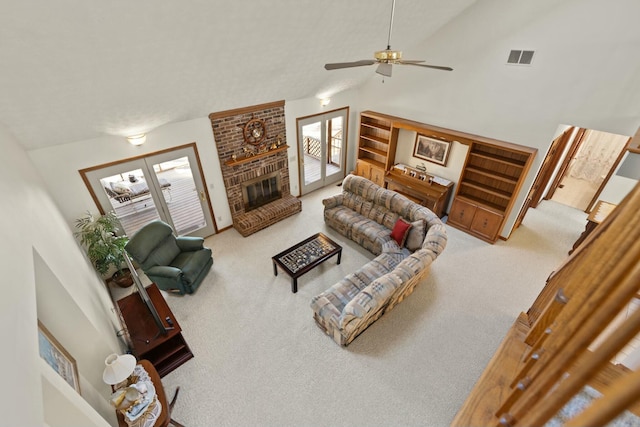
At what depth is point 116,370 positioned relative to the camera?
2.69 meters

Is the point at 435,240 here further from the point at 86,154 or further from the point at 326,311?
the point at 86,154

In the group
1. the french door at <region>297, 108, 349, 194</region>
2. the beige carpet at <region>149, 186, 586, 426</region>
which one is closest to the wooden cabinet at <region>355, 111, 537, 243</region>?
the beige carpet at <region>149, 186, 586, 426</region>

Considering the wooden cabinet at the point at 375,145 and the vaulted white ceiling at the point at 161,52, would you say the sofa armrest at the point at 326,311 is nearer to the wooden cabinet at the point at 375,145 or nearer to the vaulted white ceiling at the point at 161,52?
the vaulted white ceiling at the point at 161,52

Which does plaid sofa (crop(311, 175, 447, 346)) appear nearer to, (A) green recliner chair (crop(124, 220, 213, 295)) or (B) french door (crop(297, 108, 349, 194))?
(B) french door (crop(297, 108, 349, 194))

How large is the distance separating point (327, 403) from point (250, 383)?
3.39 feet

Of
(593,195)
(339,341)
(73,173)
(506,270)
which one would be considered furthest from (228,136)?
(593,195)

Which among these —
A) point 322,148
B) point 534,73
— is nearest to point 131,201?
point 322,148

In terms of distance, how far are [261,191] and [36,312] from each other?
5192 mm

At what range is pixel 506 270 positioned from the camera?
552 cm

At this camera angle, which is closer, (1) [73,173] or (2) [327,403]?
(2) [327,403]

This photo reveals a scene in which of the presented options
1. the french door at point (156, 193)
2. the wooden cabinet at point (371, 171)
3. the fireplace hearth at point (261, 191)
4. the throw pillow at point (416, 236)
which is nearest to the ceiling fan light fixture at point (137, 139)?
the french door at point (156, 193)

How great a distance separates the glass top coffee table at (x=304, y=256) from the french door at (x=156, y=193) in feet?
7.19

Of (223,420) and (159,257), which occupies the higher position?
(159,257)

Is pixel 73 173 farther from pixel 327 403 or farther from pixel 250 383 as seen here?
pixel 327 403
